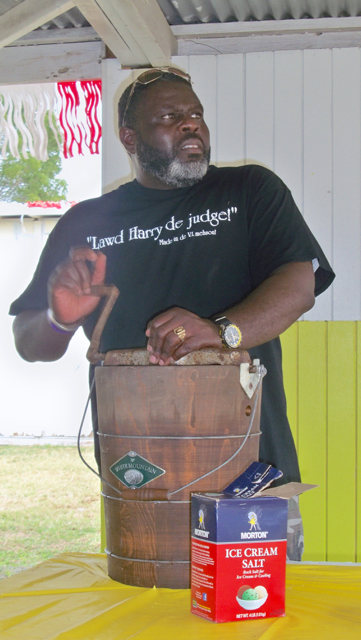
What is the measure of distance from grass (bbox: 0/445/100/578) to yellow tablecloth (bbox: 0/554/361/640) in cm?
253

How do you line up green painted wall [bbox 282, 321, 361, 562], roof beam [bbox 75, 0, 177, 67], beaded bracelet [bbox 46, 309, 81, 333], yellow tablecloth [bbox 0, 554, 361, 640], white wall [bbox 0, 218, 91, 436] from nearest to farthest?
yellow tablecloth [bbox 0, 554, 361, 640]
beaded bracelet [bbox 46, 309, 81, 333]
roof beam [bbox 75, 0, 177, 67]
green painted wall [bbox 282, 321, 361, 562]
white wall [bbox 0, 218, 91, 436]

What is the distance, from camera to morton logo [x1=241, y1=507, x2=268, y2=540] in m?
0.85

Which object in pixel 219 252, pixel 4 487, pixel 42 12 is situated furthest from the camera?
pixel 4 487

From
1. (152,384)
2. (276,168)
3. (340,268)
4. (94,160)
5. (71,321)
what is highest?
(94,160)

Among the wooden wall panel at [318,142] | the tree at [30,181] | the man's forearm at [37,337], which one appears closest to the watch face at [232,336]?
the man's forearm at [37,337]

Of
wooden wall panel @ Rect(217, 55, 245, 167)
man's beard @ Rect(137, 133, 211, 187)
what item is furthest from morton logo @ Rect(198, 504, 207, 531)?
wooden wall panel @ Rect(217, 55, 245, 167)

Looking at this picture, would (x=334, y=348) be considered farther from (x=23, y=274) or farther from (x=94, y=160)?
(x=94, y=160)

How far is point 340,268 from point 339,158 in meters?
0.57

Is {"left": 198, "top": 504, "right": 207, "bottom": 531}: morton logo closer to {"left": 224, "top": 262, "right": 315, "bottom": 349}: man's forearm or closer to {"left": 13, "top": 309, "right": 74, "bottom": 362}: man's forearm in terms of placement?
{"left": 224, "top": 262, "right": 315, "bottom": 349}: man's forearm

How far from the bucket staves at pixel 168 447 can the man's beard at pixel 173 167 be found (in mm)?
736

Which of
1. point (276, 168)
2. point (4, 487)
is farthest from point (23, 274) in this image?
point (276, 168)

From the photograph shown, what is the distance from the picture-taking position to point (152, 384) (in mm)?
970

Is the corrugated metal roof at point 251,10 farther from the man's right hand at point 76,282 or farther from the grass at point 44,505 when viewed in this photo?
the grass at point 44,505

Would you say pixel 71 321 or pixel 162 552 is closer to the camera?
pixel 162 552
